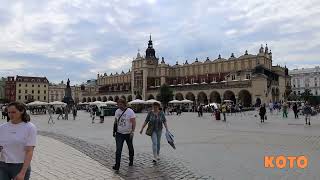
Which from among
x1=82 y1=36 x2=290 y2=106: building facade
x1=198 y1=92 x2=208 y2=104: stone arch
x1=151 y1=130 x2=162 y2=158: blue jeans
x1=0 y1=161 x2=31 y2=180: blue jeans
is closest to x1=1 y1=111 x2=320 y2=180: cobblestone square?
x1=151 y1=130 x2=162 y2=158: blue jeans

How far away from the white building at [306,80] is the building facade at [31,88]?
335 feet

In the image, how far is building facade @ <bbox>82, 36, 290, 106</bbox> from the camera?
79519mm

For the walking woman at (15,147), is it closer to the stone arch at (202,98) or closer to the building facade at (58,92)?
the stone arch at (202,98)

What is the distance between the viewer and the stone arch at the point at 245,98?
266 feet

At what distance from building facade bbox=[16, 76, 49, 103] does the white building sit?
102 metres

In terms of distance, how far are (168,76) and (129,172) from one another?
4006 inches

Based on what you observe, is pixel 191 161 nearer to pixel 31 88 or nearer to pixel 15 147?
pixel 15 147

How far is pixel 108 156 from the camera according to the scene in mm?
10648

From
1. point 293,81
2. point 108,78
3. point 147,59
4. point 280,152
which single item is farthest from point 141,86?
point 280,152

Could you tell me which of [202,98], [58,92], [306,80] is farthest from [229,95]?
[58,92]

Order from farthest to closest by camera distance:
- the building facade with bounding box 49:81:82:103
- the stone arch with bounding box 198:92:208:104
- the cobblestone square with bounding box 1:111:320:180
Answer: the building facade with bounding box 49:81:82:103 → the stone arch with bounding box 198:92:208:104 → the cobblestone square with bounding box 1:111:320:180

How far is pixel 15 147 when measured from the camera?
Answer: 4.48m

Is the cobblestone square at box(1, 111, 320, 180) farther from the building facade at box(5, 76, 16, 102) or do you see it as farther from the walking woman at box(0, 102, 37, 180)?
the building facade at box(5, 76, 16, 102)

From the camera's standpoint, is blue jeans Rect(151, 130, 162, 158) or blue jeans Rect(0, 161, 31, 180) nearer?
blue jeans Rect(0, 161, 31, 180)
